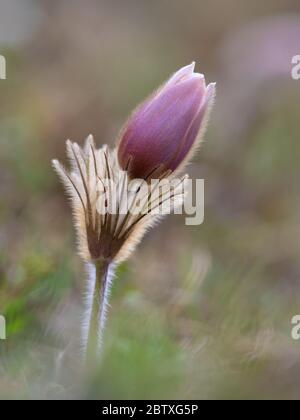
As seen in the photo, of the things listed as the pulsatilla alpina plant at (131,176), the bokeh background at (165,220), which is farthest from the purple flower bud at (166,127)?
the bokeh background at (165,220)

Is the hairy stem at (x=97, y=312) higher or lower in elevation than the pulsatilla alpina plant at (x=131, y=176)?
lower

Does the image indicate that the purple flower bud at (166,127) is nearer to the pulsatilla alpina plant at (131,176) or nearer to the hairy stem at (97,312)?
the pulsatilla alpina plant at (131,176)

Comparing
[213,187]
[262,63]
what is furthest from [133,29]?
[213,187]

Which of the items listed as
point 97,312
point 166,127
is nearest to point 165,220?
point 97,312

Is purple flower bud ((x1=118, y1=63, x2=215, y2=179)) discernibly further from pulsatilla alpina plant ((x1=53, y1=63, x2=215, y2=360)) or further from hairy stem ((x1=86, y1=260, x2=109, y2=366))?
hairy stem ((x1=86, y1=260, x2=109, y2=366))

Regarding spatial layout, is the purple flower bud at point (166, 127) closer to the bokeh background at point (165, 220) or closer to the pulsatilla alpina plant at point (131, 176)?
the pulsatilla alpina plant at point (131, 176)

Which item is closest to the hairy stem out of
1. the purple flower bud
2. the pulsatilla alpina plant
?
the pulsatilla alpina plant

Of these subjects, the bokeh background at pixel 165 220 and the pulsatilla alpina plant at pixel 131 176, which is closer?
the pulsatilla alpina plant at pixel 131 176
